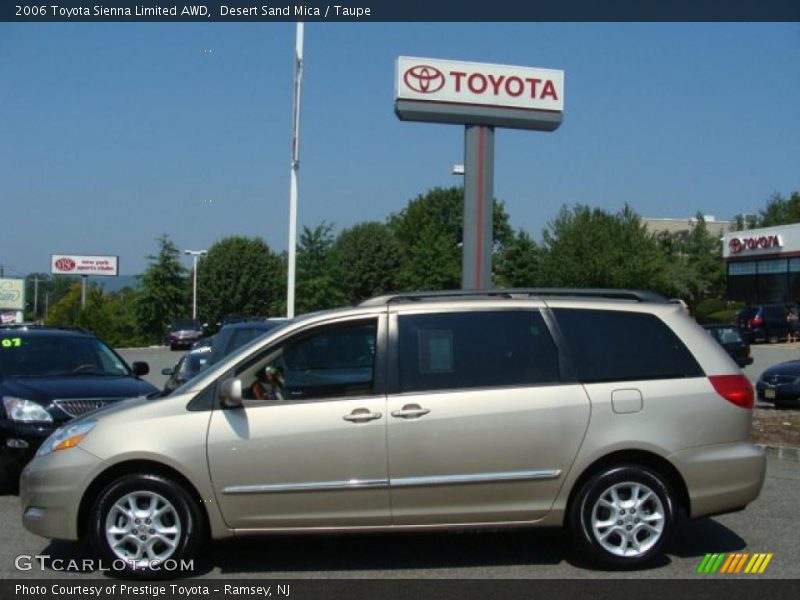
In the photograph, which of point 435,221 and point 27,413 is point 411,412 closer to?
point 27,413

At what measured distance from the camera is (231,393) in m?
5.75

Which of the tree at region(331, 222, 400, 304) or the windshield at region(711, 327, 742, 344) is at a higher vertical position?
the tree at region(331, 222, 400, 304)

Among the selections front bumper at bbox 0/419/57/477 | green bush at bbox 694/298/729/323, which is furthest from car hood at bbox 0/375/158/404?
green bush at bbox 694/298/729/323

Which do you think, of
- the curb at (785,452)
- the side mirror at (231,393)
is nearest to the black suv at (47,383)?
the side mirror at (231,393)

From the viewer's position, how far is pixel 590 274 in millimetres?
49188

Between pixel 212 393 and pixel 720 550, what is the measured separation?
11.9 feet

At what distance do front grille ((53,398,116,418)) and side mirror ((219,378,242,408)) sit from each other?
2.98 metres

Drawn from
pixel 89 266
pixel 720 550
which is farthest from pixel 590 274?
pixel 89 266

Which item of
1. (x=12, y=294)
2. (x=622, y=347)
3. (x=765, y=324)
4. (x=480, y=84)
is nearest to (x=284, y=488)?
(x=622, y=347)

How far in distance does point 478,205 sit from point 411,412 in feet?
49.4

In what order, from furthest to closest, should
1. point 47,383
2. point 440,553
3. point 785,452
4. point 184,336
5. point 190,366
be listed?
point 184,336, point 190,366, point 785,452, point 47,383, point 440,553

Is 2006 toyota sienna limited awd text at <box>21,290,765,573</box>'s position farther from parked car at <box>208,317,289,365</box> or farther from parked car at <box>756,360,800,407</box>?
parked car at <box>756,360,800,407</box>

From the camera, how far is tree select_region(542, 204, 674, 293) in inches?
1913
